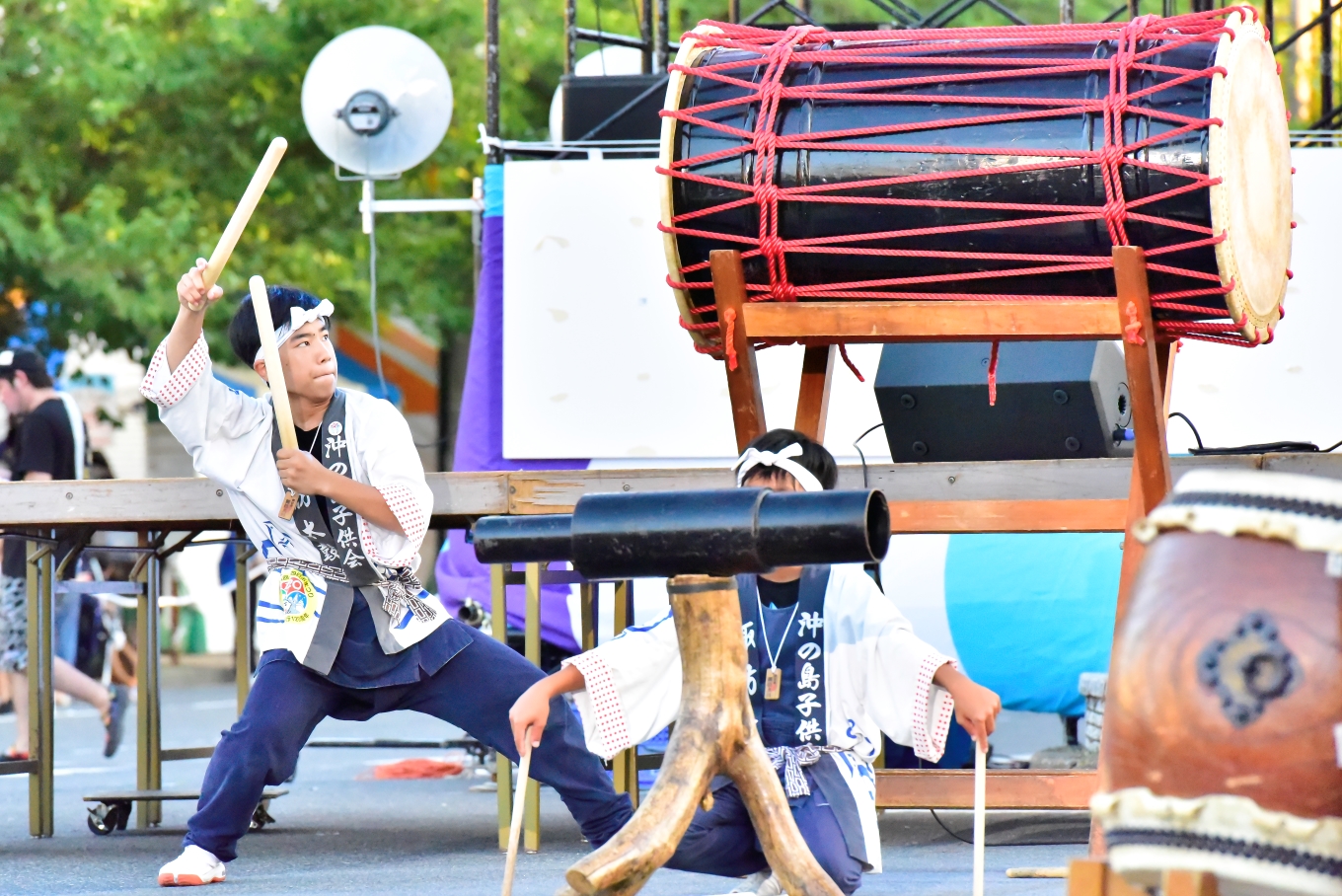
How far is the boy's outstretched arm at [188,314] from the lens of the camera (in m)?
3.28

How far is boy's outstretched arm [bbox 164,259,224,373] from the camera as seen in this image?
328cm

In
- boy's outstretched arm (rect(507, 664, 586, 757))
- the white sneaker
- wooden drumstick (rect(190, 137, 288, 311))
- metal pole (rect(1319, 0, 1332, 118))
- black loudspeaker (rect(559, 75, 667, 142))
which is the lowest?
the white sneaker

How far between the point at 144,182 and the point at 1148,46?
27.7ft

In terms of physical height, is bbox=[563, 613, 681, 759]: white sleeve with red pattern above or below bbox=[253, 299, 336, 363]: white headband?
below

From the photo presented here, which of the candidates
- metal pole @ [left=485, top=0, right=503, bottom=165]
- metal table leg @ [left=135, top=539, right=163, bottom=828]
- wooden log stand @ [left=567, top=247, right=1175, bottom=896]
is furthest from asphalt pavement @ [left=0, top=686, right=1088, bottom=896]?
metal pole @ [left=485, top=0, right=503, bottom=165]

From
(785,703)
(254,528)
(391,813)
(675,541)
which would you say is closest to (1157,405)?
(785,703)

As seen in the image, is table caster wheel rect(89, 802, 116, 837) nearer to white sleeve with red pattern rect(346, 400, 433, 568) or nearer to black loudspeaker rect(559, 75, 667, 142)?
white sleeve with red pattern rect(346, 400, 433, 568)

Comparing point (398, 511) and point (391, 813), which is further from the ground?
point (398, 511)

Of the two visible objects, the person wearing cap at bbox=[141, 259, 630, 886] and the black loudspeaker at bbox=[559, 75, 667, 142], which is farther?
the black loudspeaker at bbox=[559, 75, 667, 142]

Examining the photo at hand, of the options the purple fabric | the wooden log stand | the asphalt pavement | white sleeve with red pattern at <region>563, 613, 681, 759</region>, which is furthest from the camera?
the purple fabric

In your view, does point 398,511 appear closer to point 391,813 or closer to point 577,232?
point 391,813

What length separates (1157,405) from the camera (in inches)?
126

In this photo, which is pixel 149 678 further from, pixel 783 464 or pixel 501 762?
pixel 783 464

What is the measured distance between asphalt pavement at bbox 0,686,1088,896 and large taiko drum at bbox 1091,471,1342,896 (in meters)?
1.83
